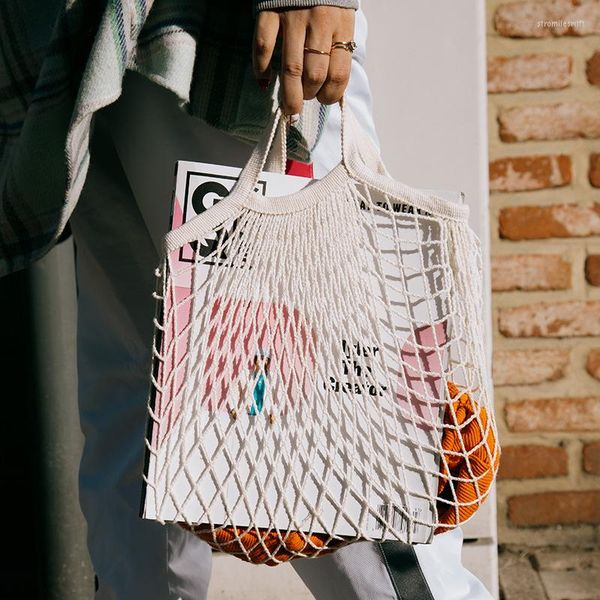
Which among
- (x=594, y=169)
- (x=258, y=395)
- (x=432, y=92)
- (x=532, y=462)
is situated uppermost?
(x=432, y=92)

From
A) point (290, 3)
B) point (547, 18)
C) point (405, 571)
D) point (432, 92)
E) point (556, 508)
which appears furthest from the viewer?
point (556, 508)

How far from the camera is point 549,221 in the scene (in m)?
1.63

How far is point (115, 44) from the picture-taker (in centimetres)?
87

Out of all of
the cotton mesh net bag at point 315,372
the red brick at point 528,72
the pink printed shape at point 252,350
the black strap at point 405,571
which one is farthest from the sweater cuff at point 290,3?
the red brick at point 528,72

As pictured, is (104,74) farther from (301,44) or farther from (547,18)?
(547,18)

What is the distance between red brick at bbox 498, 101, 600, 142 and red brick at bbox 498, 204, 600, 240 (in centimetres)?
12

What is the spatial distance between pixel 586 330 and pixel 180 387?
101 cm

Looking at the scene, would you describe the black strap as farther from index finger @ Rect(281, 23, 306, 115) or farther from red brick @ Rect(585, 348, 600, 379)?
red brick @ Rect(585, 348, 600, 379)

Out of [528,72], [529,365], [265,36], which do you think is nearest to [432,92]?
[528,72]

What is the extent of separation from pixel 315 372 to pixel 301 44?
286 mm

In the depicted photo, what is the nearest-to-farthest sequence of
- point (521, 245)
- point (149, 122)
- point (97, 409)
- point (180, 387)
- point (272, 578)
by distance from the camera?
point (180, 387) → point (149, 122) → point (97, 409) → point (272, 578) → point (521, 245)

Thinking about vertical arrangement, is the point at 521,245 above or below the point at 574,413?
above

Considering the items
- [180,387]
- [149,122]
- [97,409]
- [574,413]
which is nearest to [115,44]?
[149,122]

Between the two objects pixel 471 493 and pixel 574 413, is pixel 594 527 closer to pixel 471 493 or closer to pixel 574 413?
pixel 574 413
